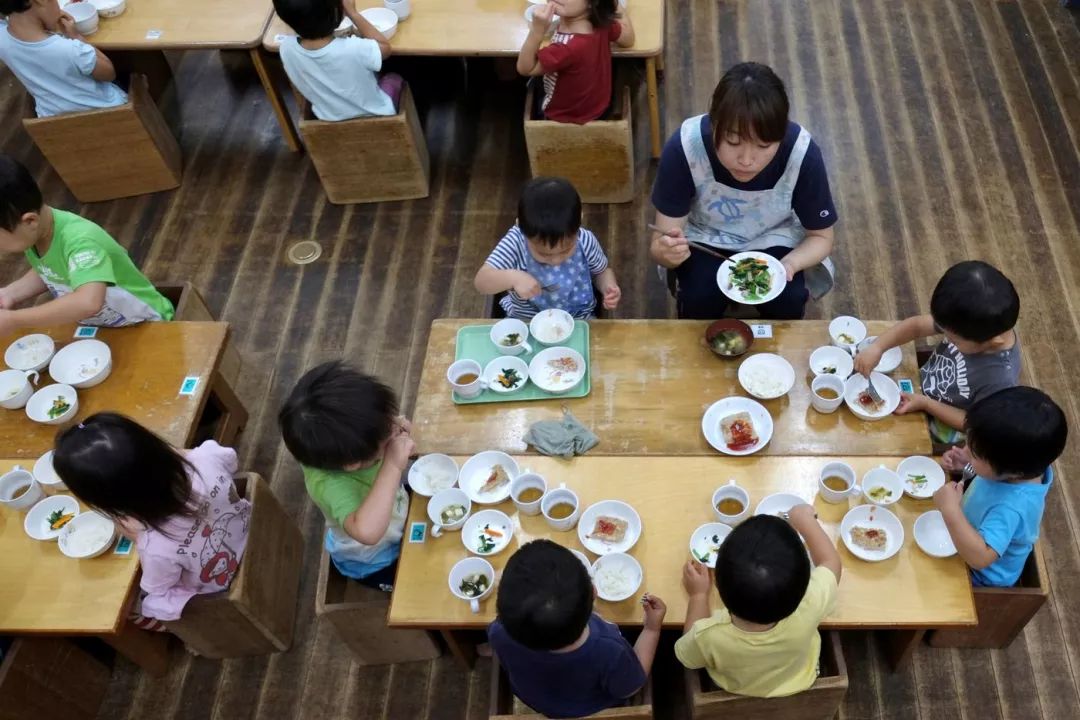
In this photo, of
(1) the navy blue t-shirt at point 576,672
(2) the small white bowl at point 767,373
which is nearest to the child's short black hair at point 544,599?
(1) the navy blue t-shirt at point 576,672

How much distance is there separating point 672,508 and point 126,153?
12.1ft

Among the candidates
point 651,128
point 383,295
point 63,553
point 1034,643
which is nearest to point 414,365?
point 383,295

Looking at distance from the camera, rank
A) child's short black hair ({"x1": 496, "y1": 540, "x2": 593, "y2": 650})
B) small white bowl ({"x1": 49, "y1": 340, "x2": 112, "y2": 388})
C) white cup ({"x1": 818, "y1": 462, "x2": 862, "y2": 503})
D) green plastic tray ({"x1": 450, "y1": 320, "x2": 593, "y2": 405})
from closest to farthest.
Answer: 1. child's short black hair ({"x1": 496, "y1": 540, "x2": 593, "y2": 650})
2. white cup ({"x1": 818, "y1": 462, "x2": 862, "y2": 503})
3. green plastic tray ({"x1": 450, "y1": 320, "x2": 593, "y2": 405})
4. small white bowl ({"x1": 49, "y1": 340, "x2": 112, "y2": 388})

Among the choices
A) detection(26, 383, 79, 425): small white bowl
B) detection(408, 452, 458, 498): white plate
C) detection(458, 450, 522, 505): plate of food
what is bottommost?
detection(458, 450, 522, 505): plate of food

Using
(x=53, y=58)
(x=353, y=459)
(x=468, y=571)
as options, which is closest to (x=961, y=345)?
(x=468, y=571)

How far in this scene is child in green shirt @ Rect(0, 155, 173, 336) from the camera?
2633mm

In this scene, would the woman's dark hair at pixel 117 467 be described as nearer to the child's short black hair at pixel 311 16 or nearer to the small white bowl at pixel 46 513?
the small white bowl at pixel 46 513

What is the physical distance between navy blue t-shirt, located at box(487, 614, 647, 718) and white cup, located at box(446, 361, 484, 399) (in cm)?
80

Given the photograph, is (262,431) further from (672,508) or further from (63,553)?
(672,508)

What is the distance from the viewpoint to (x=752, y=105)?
2367 millimetres

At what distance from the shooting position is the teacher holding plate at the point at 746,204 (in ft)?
7.93

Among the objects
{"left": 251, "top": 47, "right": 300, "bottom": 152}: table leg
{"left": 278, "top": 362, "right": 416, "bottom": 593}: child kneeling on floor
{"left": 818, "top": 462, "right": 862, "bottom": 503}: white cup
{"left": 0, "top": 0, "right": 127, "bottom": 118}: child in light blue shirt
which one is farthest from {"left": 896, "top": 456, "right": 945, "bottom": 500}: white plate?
{"left": 0, "top": 0, "right": 127, "bottom": 118}: child in light blue shirt

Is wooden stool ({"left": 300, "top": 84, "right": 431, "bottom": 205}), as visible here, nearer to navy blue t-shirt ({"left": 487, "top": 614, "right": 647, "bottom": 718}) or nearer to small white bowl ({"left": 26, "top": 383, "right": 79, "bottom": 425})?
small white bowl ({"left": 26, "top": 383, "right": 79, "bottom": 425})

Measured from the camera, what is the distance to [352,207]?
14.3ft
